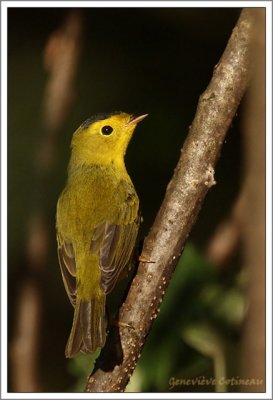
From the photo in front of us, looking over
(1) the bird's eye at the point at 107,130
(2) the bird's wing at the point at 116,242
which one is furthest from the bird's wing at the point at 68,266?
(1) the bird's eye at the point at 107,130

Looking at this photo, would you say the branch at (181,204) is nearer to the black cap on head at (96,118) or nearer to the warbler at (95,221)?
the warbler at (95,221)

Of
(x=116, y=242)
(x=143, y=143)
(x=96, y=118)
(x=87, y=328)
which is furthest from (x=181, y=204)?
(x=143, y=143)

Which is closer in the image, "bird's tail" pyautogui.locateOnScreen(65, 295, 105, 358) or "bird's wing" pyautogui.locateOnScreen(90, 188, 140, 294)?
"bird's tail" pyautogui.locateOnScreen(65, 295, 105, 358)

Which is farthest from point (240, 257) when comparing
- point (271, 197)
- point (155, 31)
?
point (155, 31)

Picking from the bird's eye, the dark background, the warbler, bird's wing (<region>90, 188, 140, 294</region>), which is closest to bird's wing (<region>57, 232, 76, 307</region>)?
the warbler

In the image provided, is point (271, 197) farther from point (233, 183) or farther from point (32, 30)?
point (32, 30)

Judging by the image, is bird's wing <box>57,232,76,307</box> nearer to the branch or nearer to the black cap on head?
the branch

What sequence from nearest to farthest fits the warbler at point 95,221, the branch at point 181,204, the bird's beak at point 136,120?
1. the branch at point 181,204
2. the warbler at point 95,221
3. the bird's beak at point 136,120

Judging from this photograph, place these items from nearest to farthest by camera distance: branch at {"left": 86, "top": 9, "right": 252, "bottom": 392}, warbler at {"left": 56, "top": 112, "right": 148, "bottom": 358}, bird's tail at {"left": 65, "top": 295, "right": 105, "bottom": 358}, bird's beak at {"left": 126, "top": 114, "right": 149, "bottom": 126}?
branch at {"left": 86, "top": 9, "right": 252, "bottom": 392}
bird's tail at {"left": 65, "top": 295, "right": 105, "bottom": 358}
warbler at {"left": 56, "top": 112, "right": 148, "bottom": 358}
bird's beak at {"left": 126, "top": 114, "right": 149, "bottom": 126}

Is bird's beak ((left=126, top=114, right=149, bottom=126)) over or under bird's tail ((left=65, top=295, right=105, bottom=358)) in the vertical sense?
over
